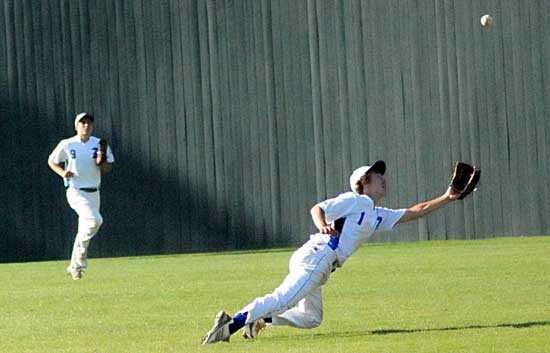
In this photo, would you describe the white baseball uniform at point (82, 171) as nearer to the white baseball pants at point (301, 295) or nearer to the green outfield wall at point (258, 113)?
the green outfield wall at point (258, 113)

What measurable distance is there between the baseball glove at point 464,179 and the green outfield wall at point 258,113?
40.2 feet

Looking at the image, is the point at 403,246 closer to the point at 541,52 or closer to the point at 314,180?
the point at 314,180

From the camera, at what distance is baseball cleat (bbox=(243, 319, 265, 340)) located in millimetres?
9828

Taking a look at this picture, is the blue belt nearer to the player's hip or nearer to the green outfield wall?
the player's hip

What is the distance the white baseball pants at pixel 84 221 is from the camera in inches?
661

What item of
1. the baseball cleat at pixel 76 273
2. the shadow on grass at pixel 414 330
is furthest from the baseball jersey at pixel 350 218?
the baseball cleat at pixel 76 273

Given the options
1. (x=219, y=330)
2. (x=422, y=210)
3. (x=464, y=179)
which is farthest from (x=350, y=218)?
(x=219, y=330)

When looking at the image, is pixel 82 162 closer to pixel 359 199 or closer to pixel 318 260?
pixel 359 199

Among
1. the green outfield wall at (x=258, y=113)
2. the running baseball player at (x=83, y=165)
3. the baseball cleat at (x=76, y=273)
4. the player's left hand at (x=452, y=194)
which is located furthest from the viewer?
the green outfield wall at (x=258, y=113)

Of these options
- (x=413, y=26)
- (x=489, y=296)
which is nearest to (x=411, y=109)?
(x=413, y=26)

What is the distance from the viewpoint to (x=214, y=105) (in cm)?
2339

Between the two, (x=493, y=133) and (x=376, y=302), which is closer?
(x=376, y=302)

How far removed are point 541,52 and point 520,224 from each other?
8.45 ft

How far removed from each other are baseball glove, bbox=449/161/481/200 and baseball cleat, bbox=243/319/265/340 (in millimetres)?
1592
